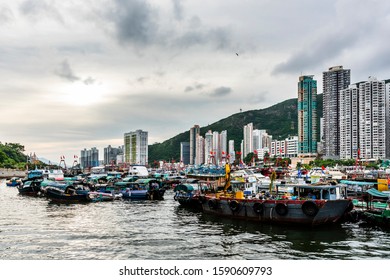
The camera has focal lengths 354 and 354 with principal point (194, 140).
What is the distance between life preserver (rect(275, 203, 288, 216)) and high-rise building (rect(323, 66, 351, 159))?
81059 mm

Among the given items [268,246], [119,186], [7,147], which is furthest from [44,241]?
[7,147]

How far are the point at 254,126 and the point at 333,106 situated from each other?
72.4 meters

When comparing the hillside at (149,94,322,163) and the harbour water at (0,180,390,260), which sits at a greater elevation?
the hillside at (149,94,322,163)

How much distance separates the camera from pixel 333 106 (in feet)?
297

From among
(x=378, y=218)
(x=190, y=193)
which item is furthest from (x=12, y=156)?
(x=378, y=218)

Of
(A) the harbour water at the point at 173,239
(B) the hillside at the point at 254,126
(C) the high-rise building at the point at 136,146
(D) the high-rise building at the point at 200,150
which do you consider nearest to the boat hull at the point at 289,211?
(A) the harbour water at the point at 173,239

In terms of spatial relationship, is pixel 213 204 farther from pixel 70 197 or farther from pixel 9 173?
pixel 9 173

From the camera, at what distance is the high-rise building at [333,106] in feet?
296

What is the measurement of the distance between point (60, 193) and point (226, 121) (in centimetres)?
14556

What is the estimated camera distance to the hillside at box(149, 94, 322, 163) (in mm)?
154275

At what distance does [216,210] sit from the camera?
19.0 m

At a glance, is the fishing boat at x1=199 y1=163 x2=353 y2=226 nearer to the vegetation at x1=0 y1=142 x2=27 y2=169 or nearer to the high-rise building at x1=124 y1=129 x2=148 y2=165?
the vegetation at x1=0 y1=142 x2=27 y2=169

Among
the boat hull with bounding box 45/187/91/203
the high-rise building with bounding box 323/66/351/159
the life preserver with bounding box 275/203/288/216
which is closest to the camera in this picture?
the life preserver with bounding box 275/203/288/216

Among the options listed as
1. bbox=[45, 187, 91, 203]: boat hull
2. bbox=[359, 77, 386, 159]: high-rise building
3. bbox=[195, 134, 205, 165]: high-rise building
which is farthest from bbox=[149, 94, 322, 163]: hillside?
bbox=[45, 187, 91, 203]: boat hull
